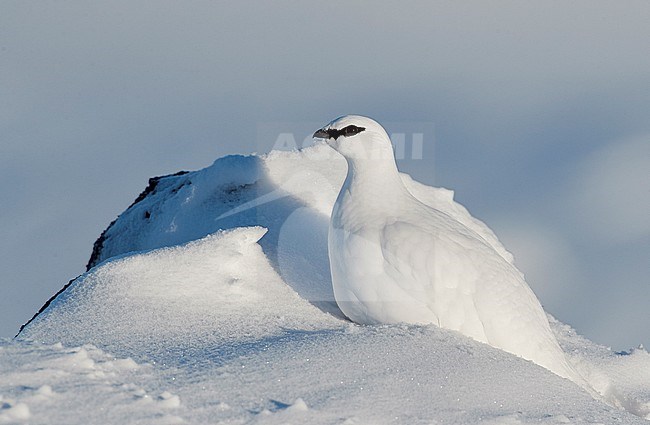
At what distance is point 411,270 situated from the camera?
4090 millimetres

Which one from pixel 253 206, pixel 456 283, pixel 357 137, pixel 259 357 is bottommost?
pixel 259 357

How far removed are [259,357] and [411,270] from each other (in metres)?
1.06

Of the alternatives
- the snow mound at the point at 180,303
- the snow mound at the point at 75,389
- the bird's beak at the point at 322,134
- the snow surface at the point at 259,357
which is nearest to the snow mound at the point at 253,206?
the snow surface at the point at 259,357

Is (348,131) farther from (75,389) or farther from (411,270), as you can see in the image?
(75,389)

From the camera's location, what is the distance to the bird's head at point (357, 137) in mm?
4441

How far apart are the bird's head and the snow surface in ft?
2.49

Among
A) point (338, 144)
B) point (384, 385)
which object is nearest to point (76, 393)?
point (384, 385)

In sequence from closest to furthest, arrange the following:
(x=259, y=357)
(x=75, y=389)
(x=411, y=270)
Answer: (x=75, y=389)
(x=259, y=357)
(x=411, y=270)

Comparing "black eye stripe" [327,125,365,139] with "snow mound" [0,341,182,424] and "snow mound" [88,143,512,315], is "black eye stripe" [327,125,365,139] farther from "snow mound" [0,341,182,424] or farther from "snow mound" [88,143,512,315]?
"snow mound" [0,341,182,424]

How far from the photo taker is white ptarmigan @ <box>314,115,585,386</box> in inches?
161

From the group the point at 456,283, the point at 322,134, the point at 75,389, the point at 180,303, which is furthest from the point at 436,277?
the point at 75,389

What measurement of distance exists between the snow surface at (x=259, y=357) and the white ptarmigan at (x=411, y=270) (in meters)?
0.18

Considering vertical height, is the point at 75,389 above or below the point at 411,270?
below

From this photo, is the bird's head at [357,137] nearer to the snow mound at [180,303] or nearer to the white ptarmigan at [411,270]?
the white ptarmigan at [411,270]
